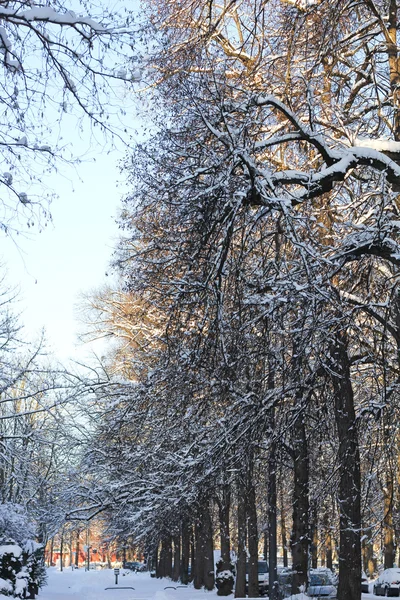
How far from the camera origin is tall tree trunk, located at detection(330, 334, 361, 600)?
11.9 m

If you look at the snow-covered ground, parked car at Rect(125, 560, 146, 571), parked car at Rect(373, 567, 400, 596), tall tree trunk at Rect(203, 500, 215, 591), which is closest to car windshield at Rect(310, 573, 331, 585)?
the snow-covered ground

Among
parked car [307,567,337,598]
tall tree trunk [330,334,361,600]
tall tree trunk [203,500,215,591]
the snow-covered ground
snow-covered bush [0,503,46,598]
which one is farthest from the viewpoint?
tall tree trunk [203,500,215,591]

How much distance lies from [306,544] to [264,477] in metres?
2.28

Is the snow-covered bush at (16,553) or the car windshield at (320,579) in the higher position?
the snow-covered bush at (16,553)

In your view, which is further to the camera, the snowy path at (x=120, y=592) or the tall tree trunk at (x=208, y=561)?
the tall tree trunk at (x=208, y=561)

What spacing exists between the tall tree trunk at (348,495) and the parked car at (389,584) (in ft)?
61.7

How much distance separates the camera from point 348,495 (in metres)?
12.8

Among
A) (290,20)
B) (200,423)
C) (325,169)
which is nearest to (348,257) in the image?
(325,169)

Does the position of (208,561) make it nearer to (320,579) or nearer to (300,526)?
(320,579)

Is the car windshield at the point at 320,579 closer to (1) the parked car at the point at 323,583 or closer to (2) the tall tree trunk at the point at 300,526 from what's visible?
(1) the parked car at the point at 323,583

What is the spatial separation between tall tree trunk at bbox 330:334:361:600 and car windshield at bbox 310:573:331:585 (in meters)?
17.5

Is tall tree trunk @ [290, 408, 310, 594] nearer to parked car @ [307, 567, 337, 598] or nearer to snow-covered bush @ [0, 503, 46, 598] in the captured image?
snow-covered bush @ [0, 503, 46, 598]

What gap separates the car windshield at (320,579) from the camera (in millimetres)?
30161

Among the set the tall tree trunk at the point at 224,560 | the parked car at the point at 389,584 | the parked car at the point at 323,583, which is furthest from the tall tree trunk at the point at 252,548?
the parked car at the point at 389,584
